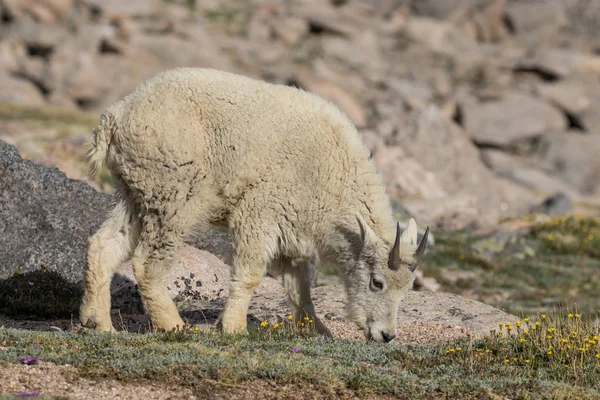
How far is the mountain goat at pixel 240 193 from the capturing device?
9750mm

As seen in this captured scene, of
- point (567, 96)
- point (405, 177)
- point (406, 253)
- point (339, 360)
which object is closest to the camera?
point (339, 360)

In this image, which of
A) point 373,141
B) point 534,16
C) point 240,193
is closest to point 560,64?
point 534,16

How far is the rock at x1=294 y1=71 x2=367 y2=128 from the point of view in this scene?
4824cm

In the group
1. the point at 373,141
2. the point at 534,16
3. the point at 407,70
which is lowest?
the point at 373,141

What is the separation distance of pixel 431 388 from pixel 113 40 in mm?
47639

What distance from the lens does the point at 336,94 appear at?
1984 inches

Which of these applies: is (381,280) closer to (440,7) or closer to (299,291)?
(299,291)

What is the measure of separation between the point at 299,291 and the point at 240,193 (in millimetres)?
1518

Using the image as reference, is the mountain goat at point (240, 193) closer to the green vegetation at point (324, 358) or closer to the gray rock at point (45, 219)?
the green vegetation at point (324, 358)

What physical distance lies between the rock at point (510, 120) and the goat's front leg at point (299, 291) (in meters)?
40.2

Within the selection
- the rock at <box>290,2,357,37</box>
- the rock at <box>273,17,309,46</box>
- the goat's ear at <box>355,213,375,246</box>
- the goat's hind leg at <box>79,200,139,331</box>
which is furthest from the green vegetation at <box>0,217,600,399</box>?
the rock at <box>290,2,357,37</box>

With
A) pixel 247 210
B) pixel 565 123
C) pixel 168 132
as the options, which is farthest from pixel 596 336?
pixel 565 123

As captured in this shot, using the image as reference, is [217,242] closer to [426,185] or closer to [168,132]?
[168,132]

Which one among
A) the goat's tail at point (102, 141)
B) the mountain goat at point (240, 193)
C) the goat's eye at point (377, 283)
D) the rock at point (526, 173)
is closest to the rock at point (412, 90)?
the rock at point (526, 173)
